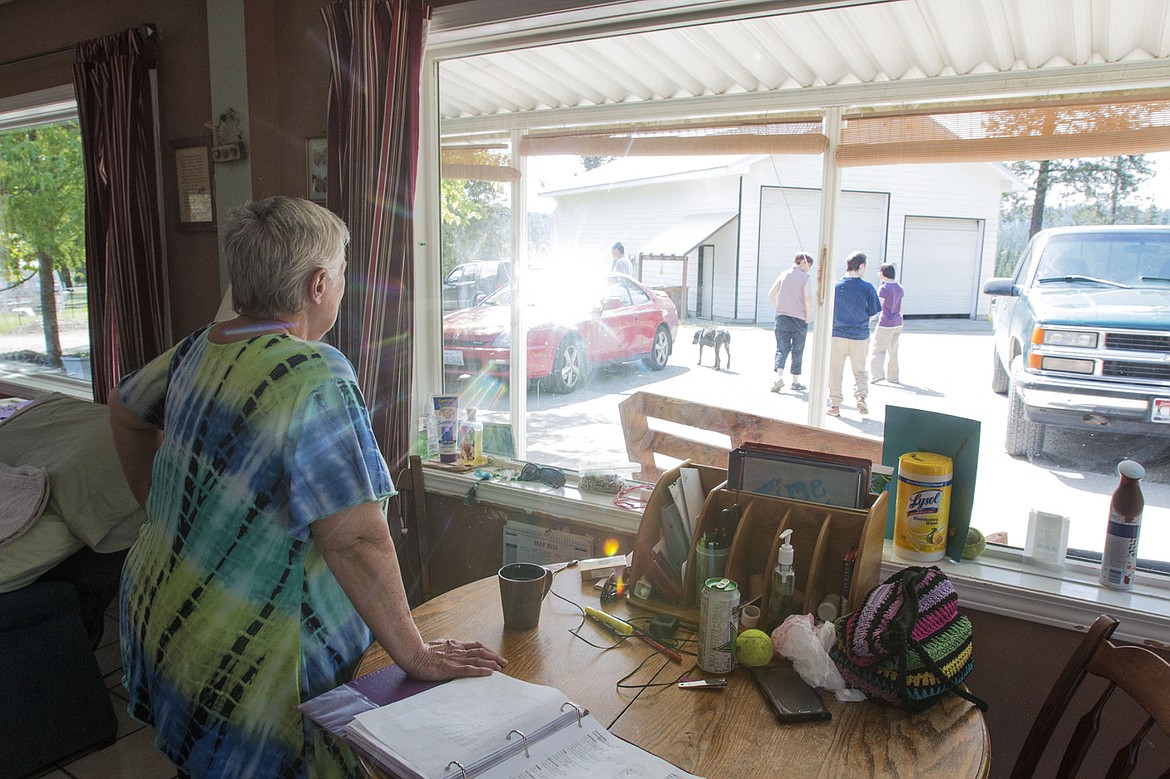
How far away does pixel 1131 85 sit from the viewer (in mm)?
2232

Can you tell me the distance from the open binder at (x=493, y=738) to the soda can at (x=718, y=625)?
10.3 inches

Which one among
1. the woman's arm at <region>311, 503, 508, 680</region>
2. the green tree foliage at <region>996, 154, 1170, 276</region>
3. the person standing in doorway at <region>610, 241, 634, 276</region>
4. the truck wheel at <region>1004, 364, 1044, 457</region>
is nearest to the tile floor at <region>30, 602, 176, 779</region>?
the woman's arm at <region>311, 503, 508, 680</region>

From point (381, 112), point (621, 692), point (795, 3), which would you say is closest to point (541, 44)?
point (381, 112)

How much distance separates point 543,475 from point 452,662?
3.93ft

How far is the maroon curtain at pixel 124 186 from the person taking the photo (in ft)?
10.2

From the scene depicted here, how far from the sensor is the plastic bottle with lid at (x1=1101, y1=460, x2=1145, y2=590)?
1.56 m

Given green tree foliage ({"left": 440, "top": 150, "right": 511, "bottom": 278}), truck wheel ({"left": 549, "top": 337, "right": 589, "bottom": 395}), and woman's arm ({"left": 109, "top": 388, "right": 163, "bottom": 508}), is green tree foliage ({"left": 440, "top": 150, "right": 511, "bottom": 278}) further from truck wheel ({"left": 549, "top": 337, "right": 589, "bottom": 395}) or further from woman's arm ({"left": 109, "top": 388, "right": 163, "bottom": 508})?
woman's arm ({"left": 109, "top": 388, "right": 163, "bottom": 508})

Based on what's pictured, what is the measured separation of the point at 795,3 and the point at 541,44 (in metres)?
0.79

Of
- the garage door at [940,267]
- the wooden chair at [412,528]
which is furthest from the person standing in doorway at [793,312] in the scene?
the wooden chair at [412,528]

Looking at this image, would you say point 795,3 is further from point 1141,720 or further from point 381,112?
point 1141,720

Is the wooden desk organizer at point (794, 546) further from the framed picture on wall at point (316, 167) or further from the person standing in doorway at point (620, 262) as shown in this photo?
the person standing in doorway at point (620, 262)

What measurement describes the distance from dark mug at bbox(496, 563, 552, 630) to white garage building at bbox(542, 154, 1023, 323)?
75.0 inches

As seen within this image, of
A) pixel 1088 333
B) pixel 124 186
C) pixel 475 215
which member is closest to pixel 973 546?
pixel 1088 333

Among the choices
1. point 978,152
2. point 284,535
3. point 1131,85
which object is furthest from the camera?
point 978,152
